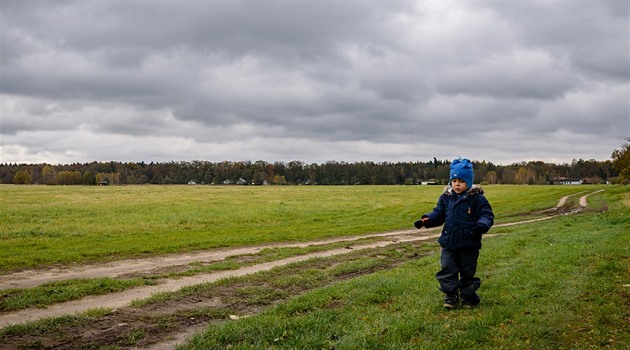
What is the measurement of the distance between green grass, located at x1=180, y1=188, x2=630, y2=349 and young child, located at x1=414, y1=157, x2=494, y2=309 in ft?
1.19

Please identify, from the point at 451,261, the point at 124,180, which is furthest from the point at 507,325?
the point at 124,180

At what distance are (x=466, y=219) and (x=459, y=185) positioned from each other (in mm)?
641

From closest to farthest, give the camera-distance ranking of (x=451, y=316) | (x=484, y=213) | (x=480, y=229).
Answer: (x=451, y=316) → (x=480, y=229) → (x=484, y=213)

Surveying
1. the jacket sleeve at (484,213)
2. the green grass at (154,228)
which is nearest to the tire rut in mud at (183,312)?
the jacket sleeve at (484,213)

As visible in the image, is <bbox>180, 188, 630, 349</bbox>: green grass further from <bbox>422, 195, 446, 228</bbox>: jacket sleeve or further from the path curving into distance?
the path curving into distance

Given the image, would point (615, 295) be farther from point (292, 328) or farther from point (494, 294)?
point (292, 328)

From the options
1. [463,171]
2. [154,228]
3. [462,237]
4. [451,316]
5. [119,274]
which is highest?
[463,171]

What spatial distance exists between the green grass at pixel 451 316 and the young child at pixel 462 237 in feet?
1.19

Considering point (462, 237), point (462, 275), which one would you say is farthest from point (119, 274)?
point (462, 237)

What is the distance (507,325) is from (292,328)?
338 cm

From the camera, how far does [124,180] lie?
183m

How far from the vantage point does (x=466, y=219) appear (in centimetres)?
897

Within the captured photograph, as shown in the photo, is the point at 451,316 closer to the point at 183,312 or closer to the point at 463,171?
the point at 463,171

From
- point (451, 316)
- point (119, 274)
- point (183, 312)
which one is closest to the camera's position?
point (451, 316)
